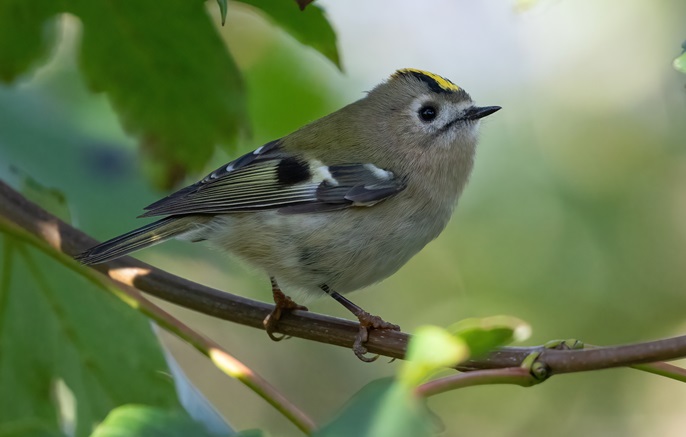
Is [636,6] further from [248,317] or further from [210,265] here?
[248,317]

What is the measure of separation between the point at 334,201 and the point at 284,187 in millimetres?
111

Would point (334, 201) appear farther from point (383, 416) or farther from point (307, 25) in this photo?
point (383, 416)

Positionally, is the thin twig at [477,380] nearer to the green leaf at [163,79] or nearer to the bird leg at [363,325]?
the bird leg at [363,325]

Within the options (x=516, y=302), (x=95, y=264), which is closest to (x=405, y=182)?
(x=95, y=264)

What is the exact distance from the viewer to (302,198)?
64.1 inches

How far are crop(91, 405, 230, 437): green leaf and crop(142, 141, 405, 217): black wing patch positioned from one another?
2.67 feet

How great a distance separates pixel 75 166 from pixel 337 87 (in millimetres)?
756

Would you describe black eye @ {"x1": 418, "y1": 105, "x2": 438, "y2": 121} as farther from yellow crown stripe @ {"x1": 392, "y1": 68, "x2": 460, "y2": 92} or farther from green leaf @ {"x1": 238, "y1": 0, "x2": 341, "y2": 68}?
green leaf @ {"x1": 238, "y1": 0, "x2": 341, "y2": 68}

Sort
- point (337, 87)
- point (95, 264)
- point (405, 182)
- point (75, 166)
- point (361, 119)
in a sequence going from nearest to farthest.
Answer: point (95, 264) < point (75, 166) < point (405, 182) < point (361, 119) < point (337, 87)

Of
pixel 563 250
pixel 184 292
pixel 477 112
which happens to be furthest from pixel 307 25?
pixel 563 250

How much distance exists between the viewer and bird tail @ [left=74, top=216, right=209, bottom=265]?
1.20m

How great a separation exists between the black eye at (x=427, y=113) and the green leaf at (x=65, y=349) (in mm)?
848

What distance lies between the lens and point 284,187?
1.67 metres

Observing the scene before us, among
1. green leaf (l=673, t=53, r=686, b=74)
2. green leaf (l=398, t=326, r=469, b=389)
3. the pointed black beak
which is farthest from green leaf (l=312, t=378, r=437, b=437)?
the pointed black beak
